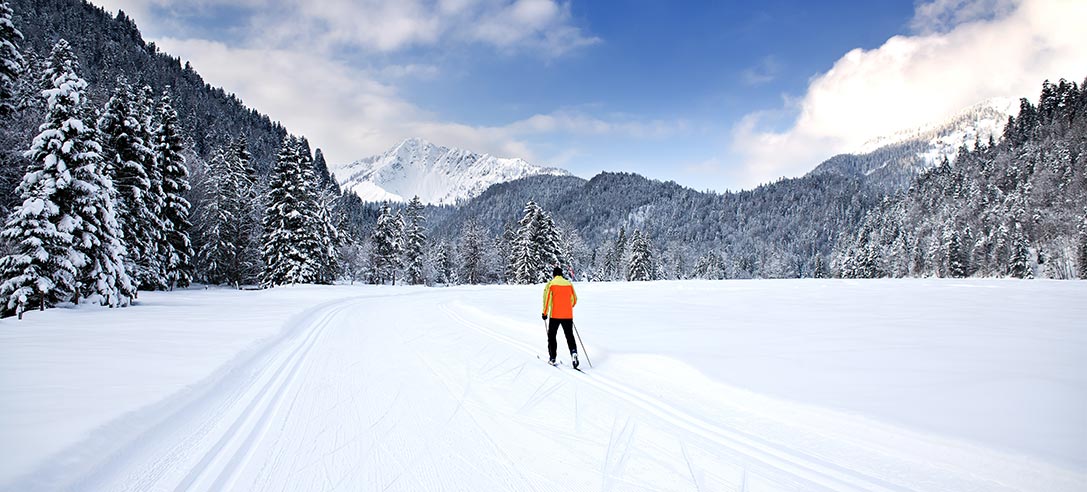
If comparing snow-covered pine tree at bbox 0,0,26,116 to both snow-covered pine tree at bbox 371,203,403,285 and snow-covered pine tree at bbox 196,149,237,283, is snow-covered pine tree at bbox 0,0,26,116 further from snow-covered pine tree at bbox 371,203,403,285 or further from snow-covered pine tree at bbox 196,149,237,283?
snow-covered pine tree at bbox 371,203,403,285

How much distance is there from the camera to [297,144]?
3647 centimetres

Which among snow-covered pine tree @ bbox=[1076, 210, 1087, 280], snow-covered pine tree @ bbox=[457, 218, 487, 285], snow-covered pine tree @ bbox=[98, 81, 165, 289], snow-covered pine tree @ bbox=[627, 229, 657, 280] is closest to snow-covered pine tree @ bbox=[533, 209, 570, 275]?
snow-covered pine tree @ bbox=[457, 218, 487, 285]

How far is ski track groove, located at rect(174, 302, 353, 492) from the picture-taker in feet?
12.0

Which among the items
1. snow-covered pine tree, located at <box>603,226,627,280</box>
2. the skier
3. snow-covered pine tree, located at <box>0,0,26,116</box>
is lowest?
the skier

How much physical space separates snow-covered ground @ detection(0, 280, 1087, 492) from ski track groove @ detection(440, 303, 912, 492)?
0.02 m

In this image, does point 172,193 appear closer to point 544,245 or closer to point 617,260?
point 544,245

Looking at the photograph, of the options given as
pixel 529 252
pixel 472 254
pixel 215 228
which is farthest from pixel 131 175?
pixel 472 254

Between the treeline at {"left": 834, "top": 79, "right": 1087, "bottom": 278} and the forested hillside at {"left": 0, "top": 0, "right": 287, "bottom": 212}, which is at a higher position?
the forested hillside at {"left": 0, "top": 0, "right": 287, "bottom": 212}

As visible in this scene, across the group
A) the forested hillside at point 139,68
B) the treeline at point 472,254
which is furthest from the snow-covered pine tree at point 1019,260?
the forested hillside at point 139,68

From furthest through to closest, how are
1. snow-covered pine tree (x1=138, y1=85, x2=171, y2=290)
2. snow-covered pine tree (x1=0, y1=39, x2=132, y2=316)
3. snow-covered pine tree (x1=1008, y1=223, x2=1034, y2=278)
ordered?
snow-covered pine tree (x1=1008, y1=223, x2=1034, y2=278) < snow-covered pine tree (x1=138, y1=85, x2=171, y2=290) < snow-covered pine tree (x1=0, y1=39, x2=132, y2=316)

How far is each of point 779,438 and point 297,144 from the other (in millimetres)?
40745

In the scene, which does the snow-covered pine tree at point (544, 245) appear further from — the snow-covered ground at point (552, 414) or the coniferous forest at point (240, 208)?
the snow-covered ground at point (552, 414)

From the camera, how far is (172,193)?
1155 inches

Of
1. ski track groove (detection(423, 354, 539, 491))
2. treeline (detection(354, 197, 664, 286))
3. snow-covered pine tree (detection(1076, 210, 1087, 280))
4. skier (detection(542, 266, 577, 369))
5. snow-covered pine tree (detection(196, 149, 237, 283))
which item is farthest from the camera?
snow-covered pine tree (detection(1076, 210, 1087, 280))
